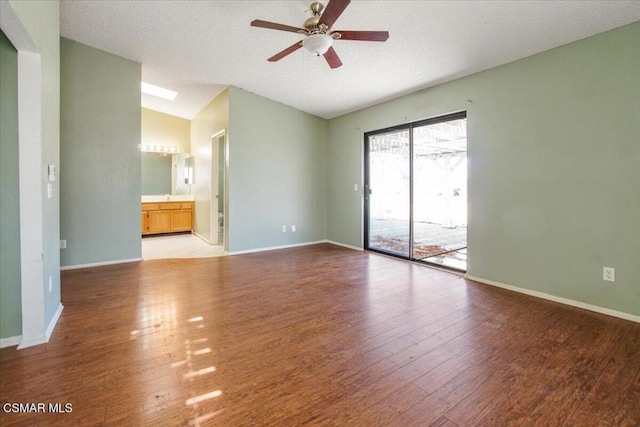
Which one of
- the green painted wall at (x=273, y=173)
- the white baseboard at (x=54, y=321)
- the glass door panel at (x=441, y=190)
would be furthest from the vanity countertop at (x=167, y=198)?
the glass door panel at (x=441, y=190)

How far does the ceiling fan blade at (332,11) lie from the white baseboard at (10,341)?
3233 mm

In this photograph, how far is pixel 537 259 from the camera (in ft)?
10.2

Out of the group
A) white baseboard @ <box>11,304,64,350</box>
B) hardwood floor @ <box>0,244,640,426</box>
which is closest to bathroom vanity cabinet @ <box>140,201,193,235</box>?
hardwood floor @ <box>0,244,640,426</box>

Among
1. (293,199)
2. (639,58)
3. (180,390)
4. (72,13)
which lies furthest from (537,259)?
(72,13)

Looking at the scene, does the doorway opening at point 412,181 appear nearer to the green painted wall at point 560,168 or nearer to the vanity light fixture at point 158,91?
the green painted wall at point 560,168

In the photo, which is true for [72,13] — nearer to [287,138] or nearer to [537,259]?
[287,138]

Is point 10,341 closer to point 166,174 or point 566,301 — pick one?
point 566,301

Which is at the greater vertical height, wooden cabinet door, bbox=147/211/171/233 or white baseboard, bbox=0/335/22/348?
wooden cabinet door, bbox=147/211/171/233

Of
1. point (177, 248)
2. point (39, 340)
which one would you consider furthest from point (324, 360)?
point (177, 248)

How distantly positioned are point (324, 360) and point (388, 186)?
3803 mm

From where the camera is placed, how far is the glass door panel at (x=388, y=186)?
4664mm

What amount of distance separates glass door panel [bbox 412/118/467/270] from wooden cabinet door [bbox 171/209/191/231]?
5407 millimetres

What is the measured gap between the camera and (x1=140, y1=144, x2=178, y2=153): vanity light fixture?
22.7 ft

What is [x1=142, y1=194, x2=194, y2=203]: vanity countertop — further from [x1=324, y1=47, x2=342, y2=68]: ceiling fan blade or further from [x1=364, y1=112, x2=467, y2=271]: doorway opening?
[x1=324, y1=47, x2=342, y2=68]: ceiling fan blade
